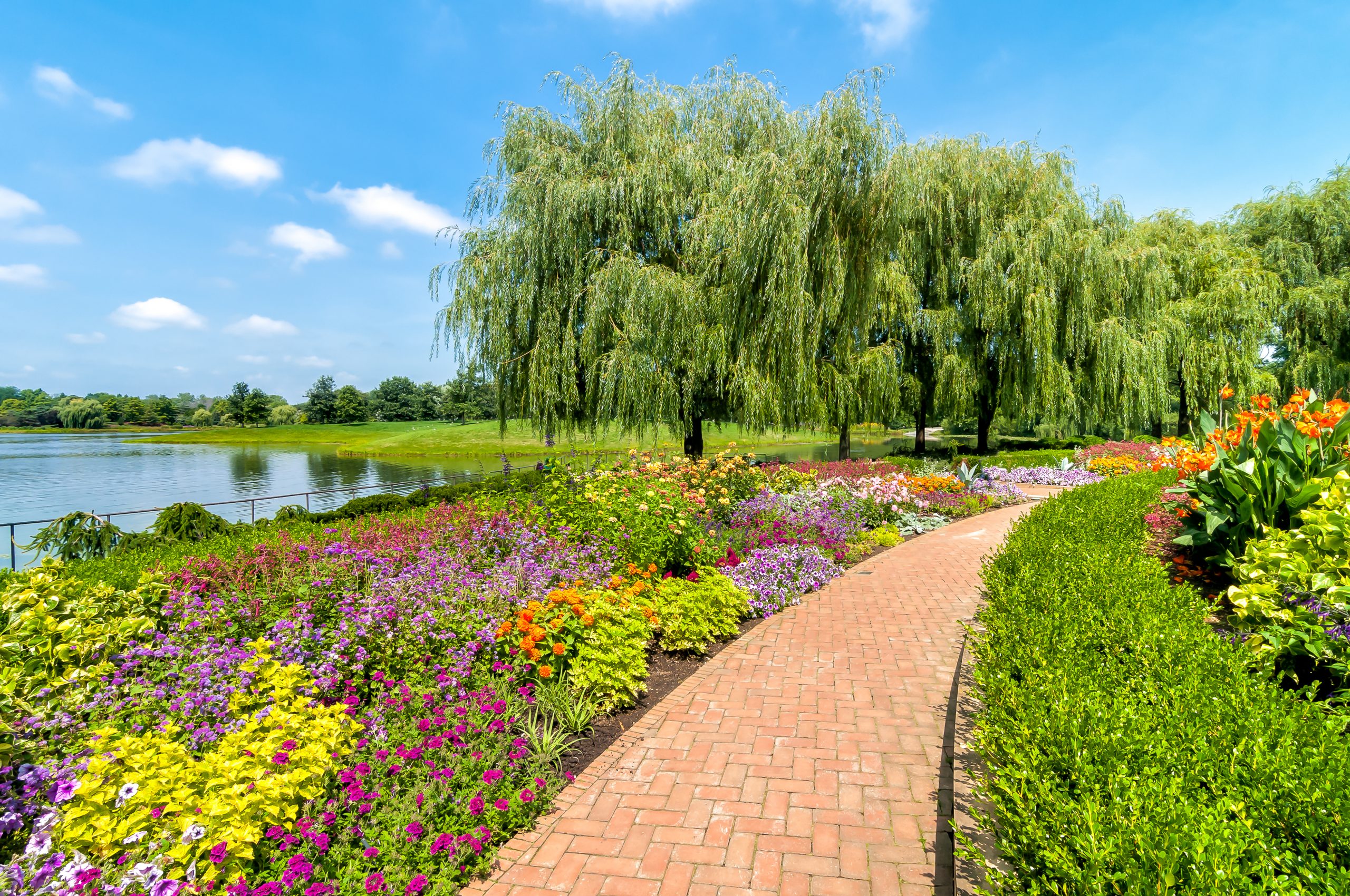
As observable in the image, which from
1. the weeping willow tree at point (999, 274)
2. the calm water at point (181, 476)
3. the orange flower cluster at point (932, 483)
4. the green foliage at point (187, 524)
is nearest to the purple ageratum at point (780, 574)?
the orange flower cluster at point (932, 483)

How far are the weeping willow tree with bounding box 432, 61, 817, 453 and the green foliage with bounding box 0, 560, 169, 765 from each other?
8.18 metres

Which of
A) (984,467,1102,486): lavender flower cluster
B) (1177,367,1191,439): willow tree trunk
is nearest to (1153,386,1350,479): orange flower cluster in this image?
(984,467,1102,486): lavender flower cluster

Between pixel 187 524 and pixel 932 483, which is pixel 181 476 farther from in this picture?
pixel 932 483

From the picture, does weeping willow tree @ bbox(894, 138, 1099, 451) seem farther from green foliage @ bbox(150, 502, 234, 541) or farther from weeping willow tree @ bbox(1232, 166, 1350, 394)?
green foliage @ bbox(150, 502, 234, 541)

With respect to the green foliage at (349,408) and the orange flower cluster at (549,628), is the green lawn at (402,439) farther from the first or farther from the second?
the orange flower cluster at (549,628)

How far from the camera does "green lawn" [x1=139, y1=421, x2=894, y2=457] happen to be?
38000 millimetres

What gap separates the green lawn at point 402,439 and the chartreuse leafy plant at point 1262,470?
43.4 feet

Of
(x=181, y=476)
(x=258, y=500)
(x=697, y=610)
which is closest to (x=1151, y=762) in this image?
(x=697, y=610)

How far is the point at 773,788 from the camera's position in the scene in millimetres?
2951

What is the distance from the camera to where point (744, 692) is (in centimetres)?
399

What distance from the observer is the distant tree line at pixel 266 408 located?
72812 mm

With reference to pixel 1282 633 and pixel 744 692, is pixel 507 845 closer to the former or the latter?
pixel 744 692

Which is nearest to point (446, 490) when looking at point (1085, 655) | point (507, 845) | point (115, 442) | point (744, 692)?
point (744, 692)

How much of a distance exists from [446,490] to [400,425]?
6227 centimetres
